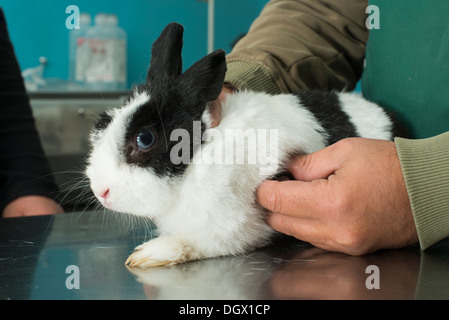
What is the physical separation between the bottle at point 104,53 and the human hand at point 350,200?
2.51 meters

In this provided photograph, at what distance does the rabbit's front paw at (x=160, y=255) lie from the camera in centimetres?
68

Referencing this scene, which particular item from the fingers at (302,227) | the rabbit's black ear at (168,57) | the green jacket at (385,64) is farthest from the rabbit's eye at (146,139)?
the green jacket at (385,64)

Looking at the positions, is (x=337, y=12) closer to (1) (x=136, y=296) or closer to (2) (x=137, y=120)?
(2) (x=137, y=120)

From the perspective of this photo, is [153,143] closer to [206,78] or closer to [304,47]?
[206,78]

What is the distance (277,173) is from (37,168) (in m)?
1.06

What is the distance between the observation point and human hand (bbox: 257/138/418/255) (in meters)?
0.69

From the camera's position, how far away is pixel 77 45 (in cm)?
303

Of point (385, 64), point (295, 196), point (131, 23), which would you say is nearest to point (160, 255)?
point (295, 196)

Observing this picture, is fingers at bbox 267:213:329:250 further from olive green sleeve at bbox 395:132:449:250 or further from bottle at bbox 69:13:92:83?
bottle at bbox 69:13:92:83

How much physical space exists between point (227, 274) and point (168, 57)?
35 cm

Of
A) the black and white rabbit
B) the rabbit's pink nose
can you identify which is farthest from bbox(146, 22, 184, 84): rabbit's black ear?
the rabbit's pink nose

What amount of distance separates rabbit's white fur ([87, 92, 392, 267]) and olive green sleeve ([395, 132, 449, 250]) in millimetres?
159
